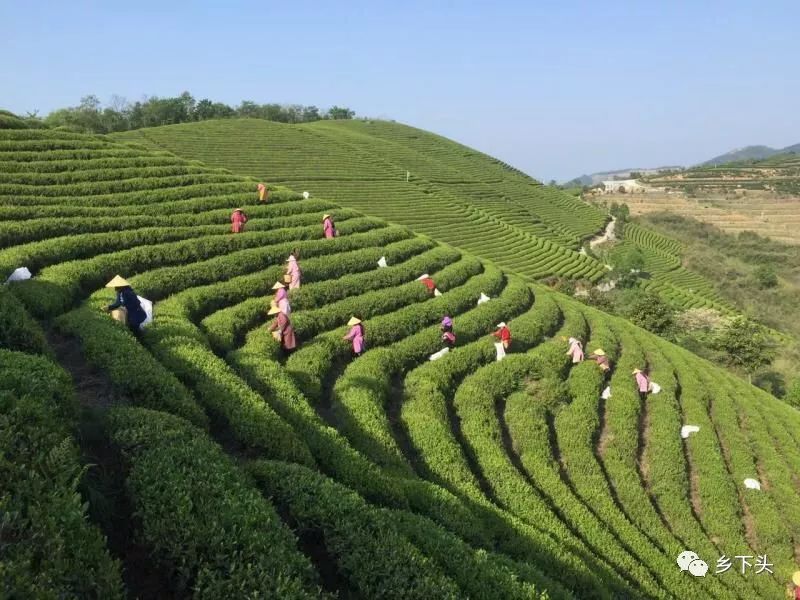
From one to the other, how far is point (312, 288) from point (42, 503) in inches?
421

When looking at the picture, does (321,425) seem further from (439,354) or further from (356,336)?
(439,354)

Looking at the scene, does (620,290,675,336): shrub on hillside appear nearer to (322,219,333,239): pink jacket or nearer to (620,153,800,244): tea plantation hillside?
(322,219,333,239): pink jacket

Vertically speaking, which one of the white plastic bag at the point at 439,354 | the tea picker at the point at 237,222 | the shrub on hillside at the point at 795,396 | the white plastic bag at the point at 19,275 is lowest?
the shrub on hillside at the point at 795,396

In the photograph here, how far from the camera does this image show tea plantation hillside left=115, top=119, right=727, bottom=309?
47000 mm

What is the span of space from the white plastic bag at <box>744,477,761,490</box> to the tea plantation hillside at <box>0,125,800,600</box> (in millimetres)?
232

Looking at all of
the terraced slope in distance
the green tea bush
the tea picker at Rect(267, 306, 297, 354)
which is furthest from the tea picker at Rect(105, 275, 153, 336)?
the terraced slope in distance

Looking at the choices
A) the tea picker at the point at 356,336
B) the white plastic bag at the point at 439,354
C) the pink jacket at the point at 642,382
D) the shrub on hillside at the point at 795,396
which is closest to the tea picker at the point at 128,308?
the tea picker at the point at 356,336

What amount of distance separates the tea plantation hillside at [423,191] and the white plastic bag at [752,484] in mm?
26865

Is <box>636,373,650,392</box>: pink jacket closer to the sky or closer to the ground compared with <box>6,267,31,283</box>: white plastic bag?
closer to the ground

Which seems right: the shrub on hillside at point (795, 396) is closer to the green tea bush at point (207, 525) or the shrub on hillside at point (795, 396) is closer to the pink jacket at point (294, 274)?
the pink jacket at point (294, 274)

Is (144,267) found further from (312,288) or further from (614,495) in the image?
(614,495)

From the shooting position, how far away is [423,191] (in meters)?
58.3

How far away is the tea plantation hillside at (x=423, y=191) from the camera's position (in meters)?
47.0

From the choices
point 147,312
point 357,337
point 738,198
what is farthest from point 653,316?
point 738,198
